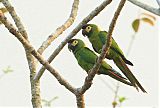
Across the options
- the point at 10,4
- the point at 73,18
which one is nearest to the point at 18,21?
the point at 10,4

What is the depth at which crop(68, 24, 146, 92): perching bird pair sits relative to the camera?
3201mm

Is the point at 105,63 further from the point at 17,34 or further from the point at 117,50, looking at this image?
the point at 17,34

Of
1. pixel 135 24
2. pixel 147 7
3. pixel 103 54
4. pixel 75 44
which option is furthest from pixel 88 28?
pixel 147 7

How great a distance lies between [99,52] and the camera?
3570 millimetres

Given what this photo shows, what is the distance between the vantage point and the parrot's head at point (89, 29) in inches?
140

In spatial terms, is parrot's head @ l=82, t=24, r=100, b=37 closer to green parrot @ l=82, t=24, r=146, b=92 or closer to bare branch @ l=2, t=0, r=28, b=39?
green parrot @ l=82, t=24, r=146, b=92

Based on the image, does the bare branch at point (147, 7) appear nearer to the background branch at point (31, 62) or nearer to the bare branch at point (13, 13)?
→ the background branch at point (31, 62)

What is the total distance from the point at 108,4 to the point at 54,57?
51 centimetres

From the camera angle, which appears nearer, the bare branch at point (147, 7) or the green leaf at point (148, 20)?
the bare branch at point (147, 7)

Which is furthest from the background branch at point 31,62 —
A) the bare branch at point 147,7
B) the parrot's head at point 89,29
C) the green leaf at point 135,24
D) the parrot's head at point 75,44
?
the bare branch at point 147,7

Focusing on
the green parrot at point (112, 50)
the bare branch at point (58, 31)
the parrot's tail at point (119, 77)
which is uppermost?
the bare branch at point (58, 31)

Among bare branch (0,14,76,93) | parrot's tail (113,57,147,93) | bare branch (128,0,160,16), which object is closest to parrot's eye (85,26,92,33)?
parrot's tail (113,57,147,93)

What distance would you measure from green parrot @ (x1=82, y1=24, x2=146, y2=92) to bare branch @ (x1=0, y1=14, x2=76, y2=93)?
1.11ft

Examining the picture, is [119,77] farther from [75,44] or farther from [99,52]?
[75,44]
